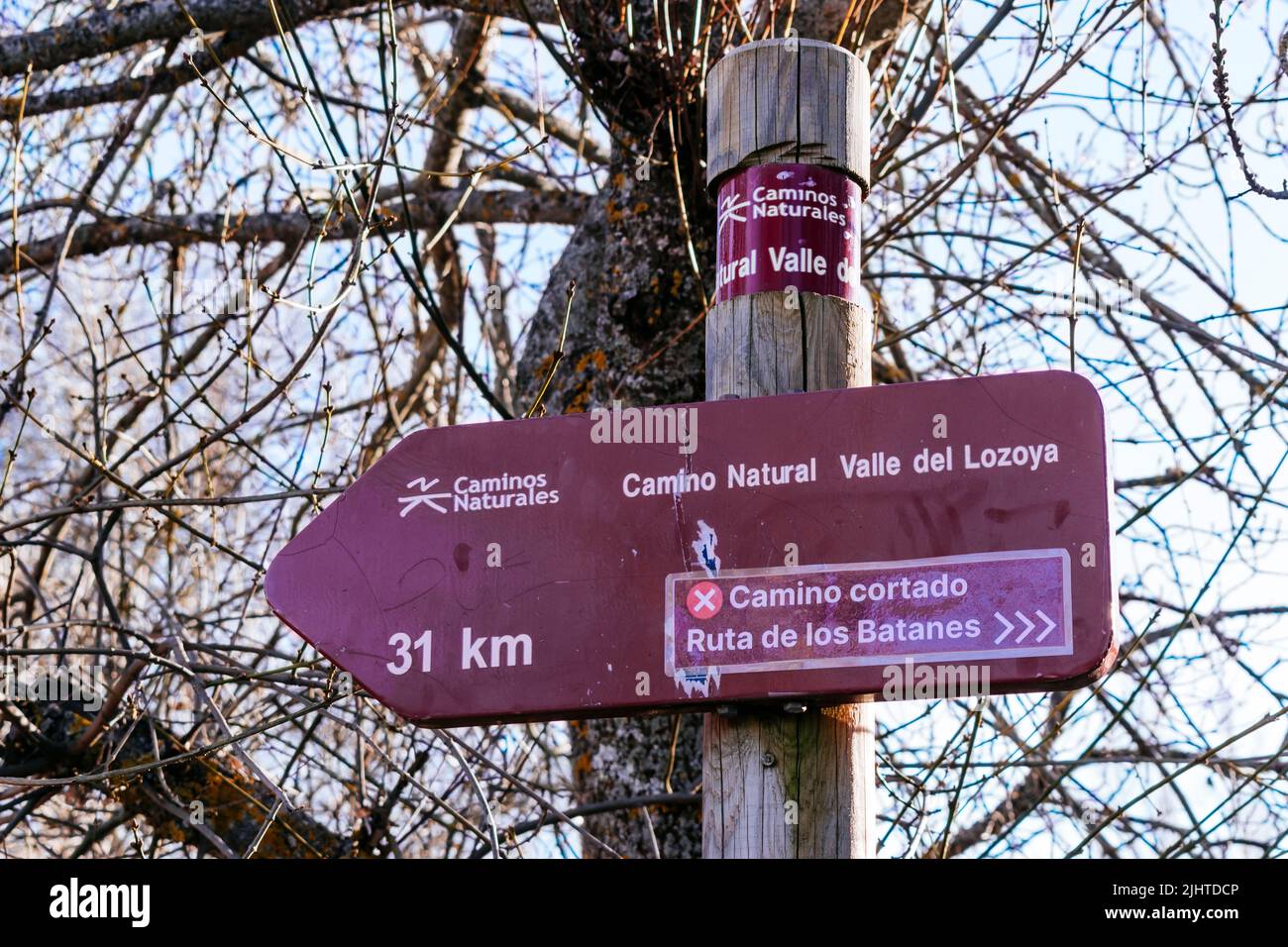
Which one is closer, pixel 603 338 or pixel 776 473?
pixel 776 473

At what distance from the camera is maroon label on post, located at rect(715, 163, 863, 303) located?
2.12 metres

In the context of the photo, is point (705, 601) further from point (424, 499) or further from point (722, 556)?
point (424, 499)

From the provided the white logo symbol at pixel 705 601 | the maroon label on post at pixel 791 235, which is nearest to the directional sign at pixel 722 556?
the white logo symbol at pixel 705 601

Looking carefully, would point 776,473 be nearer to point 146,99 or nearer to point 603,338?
point 603,338

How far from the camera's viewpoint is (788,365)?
6.87ft

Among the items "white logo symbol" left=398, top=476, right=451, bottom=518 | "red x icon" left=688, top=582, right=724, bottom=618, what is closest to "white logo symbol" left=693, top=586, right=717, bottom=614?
"red x icon" left=688, top=582, right=724, bottom=618

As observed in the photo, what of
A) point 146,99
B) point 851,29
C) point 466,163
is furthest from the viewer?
point 466,163

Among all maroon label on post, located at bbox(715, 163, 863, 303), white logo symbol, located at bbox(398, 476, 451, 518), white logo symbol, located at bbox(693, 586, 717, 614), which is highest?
maroon label on post, located at bbox(715, 163, 863, 303)

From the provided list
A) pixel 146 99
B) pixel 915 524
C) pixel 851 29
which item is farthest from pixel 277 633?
pixel 915 524

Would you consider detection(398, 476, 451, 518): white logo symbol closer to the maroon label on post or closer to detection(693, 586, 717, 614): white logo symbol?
detection(693, 586, 717, 614): white logo symbol

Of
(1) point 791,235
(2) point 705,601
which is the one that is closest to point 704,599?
(2) point 705,601

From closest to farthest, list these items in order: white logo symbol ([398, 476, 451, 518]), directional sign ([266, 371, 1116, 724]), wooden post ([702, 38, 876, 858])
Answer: directional sign ([266, 371, 1116, 724]), wooden post ([702, 38, 876, 858]), white logo symbol ([398, 476, 451, 518])
